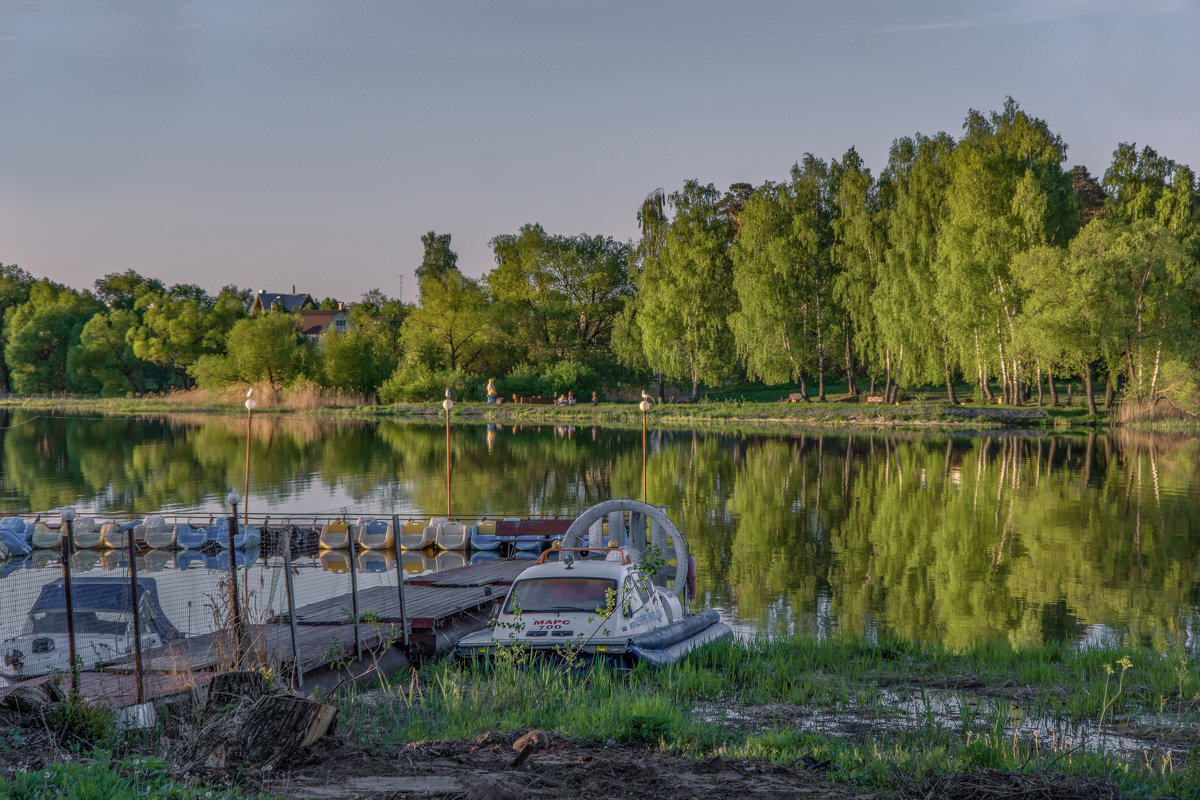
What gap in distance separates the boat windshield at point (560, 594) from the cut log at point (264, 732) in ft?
16.8

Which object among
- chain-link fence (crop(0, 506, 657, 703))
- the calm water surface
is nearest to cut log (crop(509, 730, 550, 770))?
chain-link fence (crop(0, 506, 657, 703))

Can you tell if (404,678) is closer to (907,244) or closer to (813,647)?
(813,647)

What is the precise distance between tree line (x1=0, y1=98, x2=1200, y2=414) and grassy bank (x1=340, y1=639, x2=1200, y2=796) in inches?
1740

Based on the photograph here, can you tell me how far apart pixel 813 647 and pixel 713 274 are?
60.4 m

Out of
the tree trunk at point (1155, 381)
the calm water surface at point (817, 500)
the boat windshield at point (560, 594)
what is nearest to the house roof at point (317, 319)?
the calm water surface at point (817, 500)

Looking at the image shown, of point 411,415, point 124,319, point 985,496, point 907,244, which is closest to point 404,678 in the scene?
point 985,496

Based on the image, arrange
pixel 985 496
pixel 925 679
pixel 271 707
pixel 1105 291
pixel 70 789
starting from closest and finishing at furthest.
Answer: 1. pixel 70 789
2. pixel 271 707
3. pixel 925 679
4. pixel 985 496
5. pixel 1105 291

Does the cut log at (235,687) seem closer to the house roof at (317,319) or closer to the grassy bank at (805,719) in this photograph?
the grassy bank at (805,719)

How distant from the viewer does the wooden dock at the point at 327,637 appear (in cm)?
914

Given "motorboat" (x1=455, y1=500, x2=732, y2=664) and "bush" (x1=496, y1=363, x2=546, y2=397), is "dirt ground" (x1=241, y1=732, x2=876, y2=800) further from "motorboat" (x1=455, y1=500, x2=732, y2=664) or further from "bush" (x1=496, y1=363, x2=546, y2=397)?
"bush" (x1=496, y1=363, x2=546, y2=397)

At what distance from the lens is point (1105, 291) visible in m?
52.2

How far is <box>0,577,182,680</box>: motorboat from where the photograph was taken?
447 inches

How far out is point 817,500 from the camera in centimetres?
3170

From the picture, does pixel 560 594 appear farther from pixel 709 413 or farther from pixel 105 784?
pixel 709 413
